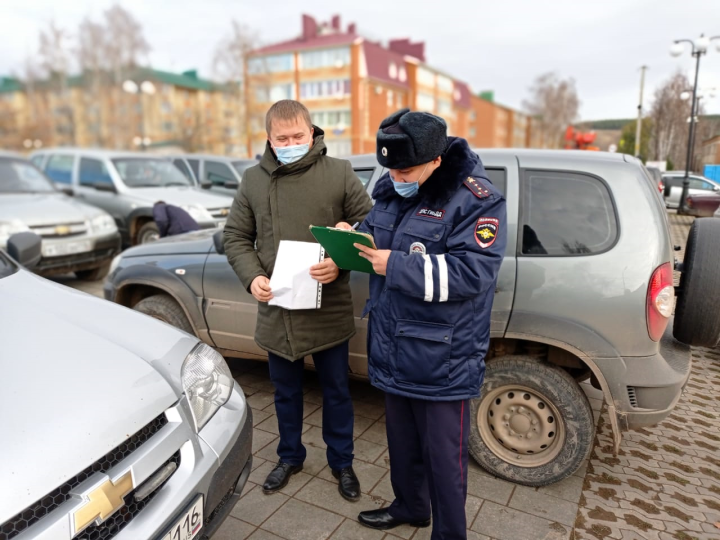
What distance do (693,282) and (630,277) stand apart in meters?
0.42

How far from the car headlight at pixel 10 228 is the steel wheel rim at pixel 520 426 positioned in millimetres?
6098

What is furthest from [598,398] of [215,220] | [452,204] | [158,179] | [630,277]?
[158,179]

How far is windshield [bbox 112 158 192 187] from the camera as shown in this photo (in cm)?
924

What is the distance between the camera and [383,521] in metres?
2.42

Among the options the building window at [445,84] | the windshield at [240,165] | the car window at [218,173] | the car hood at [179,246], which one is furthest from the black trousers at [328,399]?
the building window at [445,84]

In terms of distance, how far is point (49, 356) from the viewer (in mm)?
1712

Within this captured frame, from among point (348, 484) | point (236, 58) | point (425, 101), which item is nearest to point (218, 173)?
point (348, 484)

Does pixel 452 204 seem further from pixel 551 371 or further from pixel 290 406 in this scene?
pixel 290 406

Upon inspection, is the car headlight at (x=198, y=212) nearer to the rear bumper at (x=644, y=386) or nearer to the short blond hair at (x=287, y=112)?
the short blond hair at (x=287, y=112)

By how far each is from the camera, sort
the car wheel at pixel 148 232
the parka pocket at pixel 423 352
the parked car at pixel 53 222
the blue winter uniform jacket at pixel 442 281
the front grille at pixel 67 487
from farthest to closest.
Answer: the car wheel at pixel 148 232 < the parked car at pixel 53 222 < the parka pocket at pixel 423 352 < the blue winter uniform jacket at pixel 442 281 < the front grille at pixel 67 487

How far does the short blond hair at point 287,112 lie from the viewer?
2422 mm

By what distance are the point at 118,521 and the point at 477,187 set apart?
5.24 feet

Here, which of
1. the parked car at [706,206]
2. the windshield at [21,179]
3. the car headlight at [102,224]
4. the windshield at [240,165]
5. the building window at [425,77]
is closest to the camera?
the parked car at [706,206]

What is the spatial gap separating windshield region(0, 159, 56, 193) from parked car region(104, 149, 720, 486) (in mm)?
7308
